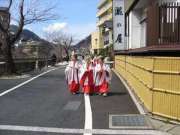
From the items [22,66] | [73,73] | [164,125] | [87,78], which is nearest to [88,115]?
[164,125]

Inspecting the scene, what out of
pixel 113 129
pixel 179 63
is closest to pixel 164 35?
pixel 179 63

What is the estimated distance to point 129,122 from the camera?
470 inches

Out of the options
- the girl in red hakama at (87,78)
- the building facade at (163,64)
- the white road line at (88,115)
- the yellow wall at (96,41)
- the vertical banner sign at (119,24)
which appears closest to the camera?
the white road line at (88,115)

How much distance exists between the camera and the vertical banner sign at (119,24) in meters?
43.0

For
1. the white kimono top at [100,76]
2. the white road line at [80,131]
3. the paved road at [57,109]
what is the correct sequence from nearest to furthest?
the white road line at [80,131]
the paved road at [57,109]
the white kimono top at [100,76]

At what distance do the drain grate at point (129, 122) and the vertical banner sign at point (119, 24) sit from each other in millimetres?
30410

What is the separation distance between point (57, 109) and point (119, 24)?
29.7m

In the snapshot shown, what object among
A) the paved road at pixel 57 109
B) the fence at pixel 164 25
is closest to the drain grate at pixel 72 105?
the paved road at pixel 57 109

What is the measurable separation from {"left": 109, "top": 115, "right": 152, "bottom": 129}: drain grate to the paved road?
195 millimetres

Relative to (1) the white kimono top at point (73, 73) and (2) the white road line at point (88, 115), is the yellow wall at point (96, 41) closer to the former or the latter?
(1) the white kimono top at point (73, 73)

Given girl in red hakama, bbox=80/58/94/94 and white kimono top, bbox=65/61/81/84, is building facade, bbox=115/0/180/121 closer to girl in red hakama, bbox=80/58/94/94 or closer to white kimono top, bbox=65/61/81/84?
girl in red hakama, bbox=80/58/94/94

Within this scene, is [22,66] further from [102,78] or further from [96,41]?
[96,41]

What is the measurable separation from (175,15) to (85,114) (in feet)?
16.6

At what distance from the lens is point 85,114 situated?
43.4ft
